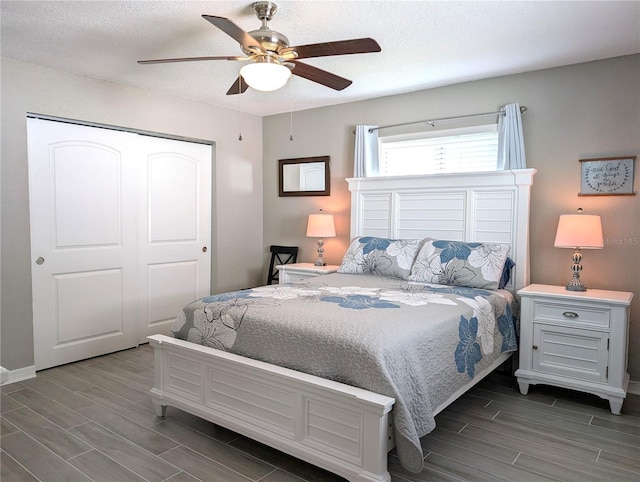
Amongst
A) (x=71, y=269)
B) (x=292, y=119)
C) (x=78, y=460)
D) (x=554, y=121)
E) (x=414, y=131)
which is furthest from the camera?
(x=292, y=119)

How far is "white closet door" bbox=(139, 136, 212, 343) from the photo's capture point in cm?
430

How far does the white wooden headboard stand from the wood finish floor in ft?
3.46

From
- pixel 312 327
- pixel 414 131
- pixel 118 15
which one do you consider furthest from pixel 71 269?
pixel 414 131

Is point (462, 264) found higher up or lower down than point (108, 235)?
Answer: lower down

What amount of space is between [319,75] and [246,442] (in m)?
2.17

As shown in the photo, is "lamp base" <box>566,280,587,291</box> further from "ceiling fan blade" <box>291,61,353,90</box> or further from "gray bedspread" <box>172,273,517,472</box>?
"ceiling fan blade" <box>291,61,353,90</box>

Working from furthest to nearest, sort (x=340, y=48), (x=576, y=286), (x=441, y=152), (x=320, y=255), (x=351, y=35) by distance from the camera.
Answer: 1. (x=320, y=255)
2. (x=441, y=152)
3. (x=576, y=286)
4. (x=351, y=35)
5. (x=340, y=48)

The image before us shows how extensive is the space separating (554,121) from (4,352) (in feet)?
14.6

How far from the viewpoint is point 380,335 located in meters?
2.09

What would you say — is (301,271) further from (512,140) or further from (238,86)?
(512,140)

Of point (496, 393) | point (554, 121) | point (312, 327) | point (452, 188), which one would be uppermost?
point (554, 121)

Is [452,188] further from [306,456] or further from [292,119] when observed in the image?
[306,456]

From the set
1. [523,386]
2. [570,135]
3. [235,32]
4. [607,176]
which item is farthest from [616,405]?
[235,32]

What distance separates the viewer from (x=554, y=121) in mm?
3506
